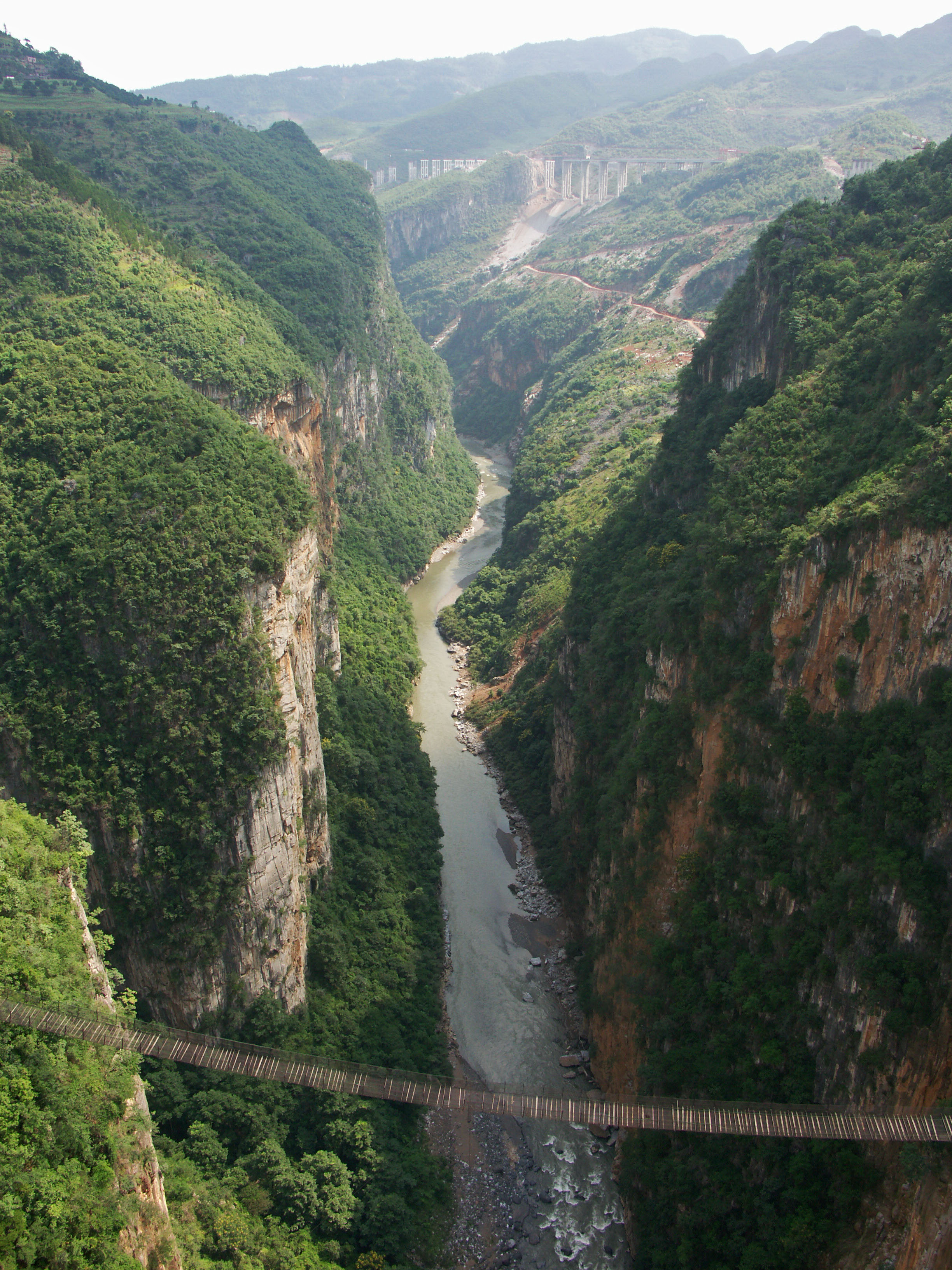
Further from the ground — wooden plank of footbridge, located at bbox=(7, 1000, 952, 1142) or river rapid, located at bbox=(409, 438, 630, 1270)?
wooden plank of footbridge, located at bbox=(7, 1000, 952, 1142)

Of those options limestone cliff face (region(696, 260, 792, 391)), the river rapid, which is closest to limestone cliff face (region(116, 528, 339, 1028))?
the river rapid

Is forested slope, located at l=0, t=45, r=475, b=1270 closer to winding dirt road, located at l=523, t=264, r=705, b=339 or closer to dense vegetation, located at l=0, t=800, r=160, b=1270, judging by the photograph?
dense vegetation, located at l=0, t=800, r=160, b=1270

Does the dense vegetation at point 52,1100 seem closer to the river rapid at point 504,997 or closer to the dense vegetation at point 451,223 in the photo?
the river rapid at point 504,997

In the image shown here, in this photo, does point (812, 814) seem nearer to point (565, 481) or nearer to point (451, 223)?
point (565, 481)

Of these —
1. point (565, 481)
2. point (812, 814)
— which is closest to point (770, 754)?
point (812, 814)

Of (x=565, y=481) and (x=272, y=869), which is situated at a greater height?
(x=565, y=481)

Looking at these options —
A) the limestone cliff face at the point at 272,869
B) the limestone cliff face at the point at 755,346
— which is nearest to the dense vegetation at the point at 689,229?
the limestone cliff face at the point at 755,346

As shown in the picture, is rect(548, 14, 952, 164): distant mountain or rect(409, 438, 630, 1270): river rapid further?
rect(548, 14, 952, 164): distant mountain

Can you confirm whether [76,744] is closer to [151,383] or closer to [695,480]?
[151,383]
